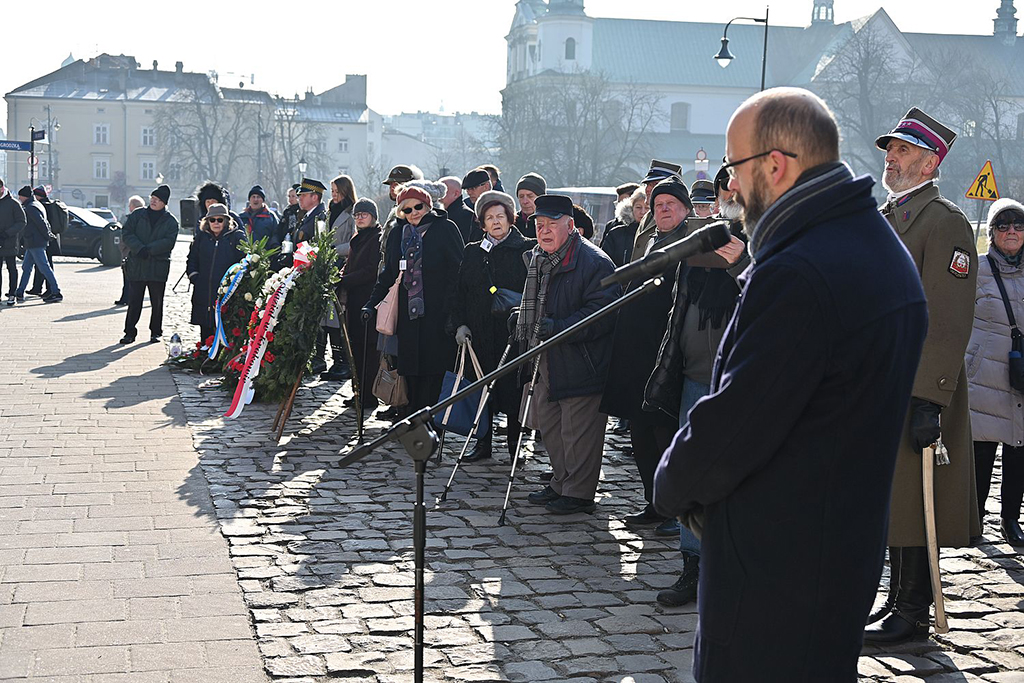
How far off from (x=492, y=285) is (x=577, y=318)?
5.19 feet

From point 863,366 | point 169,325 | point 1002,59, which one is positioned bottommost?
point 169,325

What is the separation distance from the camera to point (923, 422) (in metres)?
5.16

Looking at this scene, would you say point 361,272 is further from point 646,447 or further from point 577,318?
point 646,447

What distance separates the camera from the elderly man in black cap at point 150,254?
15.4m

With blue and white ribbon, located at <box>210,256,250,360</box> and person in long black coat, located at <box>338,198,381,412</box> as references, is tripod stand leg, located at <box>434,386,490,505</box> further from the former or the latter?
blue and white ribbon, located at <box>210,256,250,360</box>

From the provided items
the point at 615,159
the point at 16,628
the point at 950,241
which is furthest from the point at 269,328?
the point at 615,159

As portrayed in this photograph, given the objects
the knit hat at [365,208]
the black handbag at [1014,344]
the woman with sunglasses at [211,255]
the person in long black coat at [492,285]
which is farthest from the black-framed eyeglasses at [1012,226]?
the woman with sunglasses at [211,255]

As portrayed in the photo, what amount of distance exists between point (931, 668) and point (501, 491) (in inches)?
143

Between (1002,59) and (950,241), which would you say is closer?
(950,241)

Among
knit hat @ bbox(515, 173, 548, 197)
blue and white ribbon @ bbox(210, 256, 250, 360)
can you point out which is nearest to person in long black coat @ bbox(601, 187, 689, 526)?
knit hat @ bbox(515, 173, 548, 197)

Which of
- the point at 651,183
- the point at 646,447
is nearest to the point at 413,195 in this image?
the point at 651,183

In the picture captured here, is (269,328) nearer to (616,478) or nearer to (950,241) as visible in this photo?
(616,478)

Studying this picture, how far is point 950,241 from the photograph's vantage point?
5297mm

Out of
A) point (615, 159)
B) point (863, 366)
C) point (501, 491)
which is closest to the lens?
point (863, 366)
